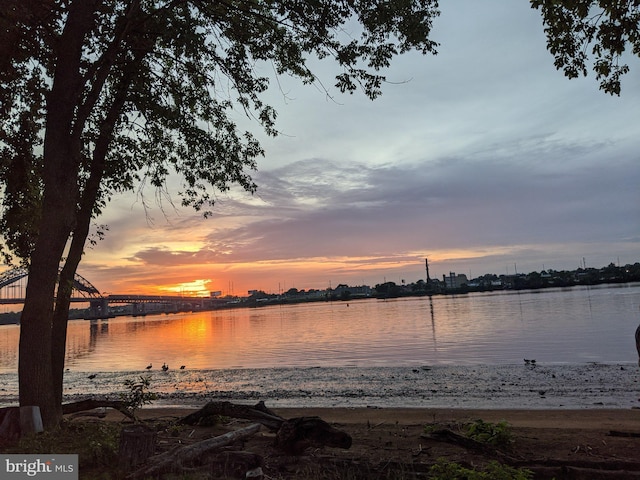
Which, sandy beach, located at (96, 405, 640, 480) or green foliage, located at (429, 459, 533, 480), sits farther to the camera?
sandy beach, located at (96, 405, 640, 480)

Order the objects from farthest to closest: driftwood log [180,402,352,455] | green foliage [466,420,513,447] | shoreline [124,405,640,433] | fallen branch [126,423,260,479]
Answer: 1. shoreline [124,405,640,433]
2. green foliage [466,420,513,447]
3. driftwood log [180,402,352,455]
4. fallen branch [126,423,260,479]

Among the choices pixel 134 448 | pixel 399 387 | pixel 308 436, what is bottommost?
pixel 399 387

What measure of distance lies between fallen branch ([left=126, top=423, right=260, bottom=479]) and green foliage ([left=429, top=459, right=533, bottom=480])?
137 inches

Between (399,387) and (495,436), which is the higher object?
(495,436)

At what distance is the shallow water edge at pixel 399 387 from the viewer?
16.7 meters

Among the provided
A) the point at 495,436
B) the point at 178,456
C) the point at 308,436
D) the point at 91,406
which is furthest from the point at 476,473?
the point at 91,406

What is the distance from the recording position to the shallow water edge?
16703 mm

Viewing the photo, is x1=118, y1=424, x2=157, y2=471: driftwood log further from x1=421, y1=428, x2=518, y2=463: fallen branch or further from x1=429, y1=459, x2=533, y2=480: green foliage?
x1=421, y1=428, x2=518, y2=463: fallen branch

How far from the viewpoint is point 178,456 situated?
673 centimetres

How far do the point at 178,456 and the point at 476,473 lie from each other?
4.20 meters

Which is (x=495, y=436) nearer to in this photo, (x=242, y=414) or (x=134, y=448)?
(x=242, y=414)

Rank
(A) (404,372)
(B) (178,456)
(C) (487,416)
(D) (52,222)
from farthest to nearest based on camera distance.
→ (A) (404,372)
(C) (487,416)
(D) (52,222)
(B) (178,456)

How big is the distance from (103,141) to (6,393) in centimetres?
2009

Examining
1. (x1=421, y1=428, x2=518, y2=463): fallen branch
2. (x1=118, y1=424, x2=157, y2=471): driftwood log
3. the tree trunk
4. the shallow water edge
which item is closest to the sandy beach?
(x1=421, y1=428, x2=518, y2=463): fallen branch
